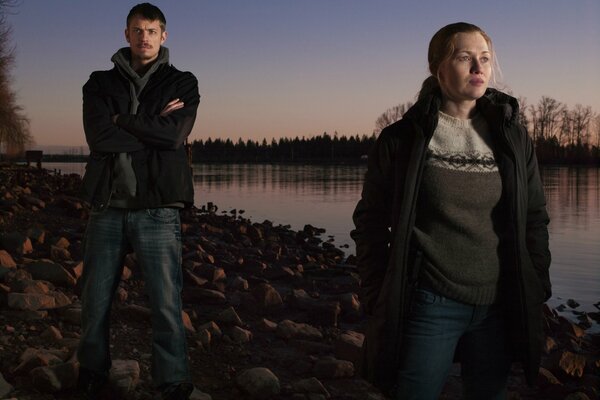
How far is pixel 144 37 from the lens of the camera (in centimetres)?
378

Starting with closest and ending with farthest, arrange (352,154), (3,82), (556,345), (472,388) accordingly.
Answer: (472,388), (556,345), (3,82), (352,154)

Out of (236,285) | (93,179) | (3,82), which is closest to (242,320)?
(236,285)

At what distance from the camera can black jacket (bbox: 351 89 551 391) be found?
98.4 inches

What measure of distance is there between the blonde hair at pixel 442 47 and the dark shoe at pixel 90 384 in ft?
8.75

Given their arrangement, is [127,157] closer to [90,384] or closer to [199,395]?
[90,384]

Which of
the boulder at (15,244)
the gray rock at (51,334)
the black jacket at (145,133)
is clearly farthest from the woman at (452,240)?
the boulder at (15,244)

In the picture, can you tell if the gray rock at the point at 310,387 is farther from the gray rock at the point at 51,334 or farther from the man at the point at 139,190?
the gray rock at the point at 51,334

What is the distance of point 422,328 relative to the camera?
2514 mm

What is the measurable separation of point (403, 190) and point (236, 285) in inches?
243

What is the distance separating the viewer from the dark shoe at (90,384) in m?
3.94

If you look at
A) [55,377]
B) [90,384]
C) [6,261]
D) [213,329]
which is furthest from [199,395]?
[6,261]

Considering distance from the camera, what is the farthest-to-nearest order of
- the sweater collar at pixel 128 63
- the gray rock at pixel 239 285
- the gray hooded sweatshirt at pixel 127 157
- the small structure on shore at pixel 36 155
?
the small structure on shore at pixel 36 155 < the gray rock at pixel 239 285 < the sweater collar at pixel 128 63 < the gray hooded sweatshirt at pixel 127 157

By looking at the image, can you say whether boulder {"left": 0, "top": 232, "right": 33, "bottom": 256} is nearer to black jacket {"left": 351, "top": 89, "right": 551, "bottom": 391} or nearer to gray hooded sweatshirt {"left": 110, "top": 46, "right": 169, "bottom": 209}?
gray hooded sweatshirt {"left": 110, "top": 46, "right": 169, "bottom": 209}

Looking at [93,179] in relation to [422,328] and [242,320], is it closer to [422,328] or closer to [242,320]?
[422,328]
